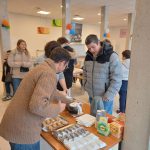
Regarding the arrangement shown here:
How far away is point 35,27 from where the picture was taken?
714 cm

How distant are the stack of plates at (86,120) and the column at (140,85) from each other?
335 mm

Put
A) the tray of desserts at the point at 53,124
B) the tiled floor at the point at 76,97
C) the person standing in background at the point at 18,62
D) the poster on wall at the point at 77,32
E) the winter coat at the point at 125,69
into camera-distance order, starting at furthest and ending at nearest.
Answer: the poster on wall at the point at 77,32 → the person standing in background at the point at 18,62 → the winter coat at the point at 125,69 → the tiled floor at the point at 76,97 → the tray of desserts at the point at 53,124

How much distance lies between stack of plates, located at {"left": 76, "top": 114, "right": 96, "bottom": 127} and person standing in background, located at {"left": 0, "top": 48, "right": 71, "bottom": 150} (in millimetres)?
358

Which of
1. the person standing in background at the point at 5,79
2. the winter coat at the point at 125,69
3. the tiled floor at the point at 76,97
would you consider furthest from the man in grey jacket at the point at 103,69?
the person standing in background at the point at 5,79

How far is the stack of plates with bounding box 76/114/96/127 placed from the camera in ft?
4.54

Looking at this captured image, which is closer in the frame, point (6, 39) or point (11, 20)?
point (6, 39)

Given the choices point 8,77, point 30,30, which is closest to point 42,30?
point 30,30

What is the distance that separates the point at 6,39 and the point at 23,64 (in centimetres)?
112

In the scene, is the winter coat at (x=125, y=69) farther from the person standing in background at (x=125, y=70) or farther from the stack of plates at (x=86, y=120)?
the stack of plates at (x=86, y=120)

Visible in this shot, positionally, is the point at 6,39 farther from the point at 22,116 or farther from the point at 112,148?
the point at 112,148

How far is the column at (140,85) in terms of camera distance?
987mm

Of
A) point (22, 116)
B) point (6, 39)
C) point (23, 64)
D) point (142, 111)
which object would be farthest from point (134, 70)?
point (6, 39)

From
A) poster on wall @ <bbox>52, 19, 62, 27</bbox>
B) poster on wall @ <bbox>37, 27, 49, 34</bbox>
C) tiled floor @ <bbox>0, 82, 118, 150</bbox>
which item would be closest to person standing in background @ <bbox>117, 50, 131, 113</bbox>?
tiled floor @ <bbox>0, 82, 118, 150</bbox>

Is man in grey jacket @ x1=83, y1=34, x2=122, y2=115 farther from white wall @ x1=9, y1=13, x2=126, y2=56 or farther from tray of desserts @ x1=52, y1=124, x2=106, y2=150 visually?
white wall @ x1=9, y1=13, x2=126, y2=56
